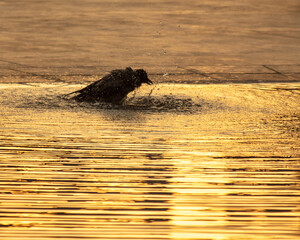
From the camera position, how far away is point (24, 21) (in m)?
19.5

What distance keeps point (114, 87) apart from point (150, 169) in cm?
330

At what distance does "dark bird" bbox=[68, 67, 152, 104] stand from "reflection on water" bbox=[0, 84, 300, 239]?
202mm

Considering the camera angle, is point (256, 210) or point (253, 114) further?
point (253, 114)

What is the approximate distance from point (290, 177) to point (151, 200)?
1.19 m

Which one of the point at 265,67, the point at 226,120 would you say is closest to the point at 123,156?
the point at 226,120

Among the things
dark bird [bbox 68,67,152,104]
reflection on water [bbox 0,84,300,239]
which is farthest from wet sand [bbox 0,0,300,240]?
dark bird [bbox 68,67,152,104]

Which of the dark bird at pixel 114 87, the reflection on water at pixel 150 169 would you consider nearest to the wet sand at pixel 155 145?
the reflection on water at pixel 150 169

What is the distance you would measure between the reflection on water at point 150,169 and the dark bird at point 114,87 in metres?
0.20

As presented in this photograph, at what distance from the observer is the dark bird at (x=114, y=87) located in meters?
8.34

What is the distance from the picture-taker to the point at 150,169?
5.14 metres

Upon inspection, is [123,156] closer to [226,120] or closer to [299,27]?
[226,120]

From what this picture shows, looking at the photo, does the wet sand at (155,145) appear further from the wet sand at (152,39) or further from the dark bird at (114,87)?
the dark bird at (114,87)

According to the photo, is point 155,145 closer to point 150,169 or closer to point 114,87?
point 150,169

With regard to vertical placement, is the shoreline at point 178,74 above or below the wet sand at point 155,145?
below
